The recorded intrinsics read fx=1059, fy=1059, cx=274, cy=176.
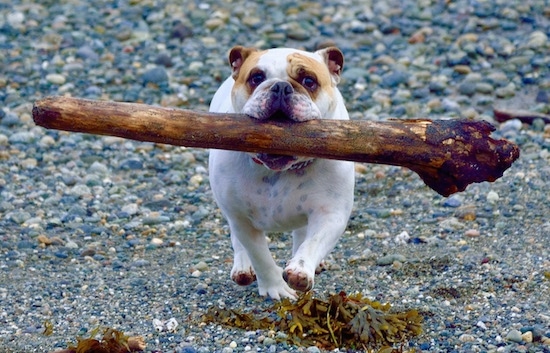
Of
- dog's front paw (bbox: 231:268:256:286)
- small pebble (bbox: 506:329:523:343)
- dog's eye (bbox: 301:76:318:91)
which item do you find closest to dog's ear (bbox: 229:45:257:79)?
dog's eye (bbox: 301:76:318:91)

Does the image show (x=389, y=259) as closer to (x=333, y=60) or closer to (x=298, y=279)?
(x=333, y=60)

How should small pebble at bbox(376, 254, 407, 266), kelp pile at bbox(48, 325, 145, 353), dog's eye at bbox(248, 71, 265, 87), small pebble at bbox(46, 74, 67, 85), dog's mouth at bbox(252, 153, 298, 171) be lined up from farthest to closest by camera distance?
small pebble at bbox(46, 74, 67, 85)
small pebble at bbox(376, 254, 407, 266)
dog's eye at bbox(248, 71, 265, 87)
dog's mouth at bbox(252, 153, 298, 171)
kelp pile at bbox(48, 325, 145, 353)

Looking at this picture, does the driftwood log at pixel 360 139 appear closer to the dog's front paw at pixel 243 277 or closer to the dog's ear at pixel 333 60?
the dog's ear at pixel 333 60

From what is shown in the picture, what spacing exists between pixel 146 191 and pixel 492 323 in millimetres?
3798

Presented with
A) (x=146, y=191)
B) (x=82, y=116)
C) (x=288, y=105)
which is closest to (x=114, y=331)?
(x=82, y=116)

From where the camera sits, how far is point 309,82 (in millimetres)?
5562

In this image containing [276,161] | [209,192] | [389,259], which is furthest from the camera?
[209,192]

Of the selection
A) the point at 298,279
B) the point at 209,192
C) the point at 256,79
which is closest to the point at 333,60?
the point at 256,79

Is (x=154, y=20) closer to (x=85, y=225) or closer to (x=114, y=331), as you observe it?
(x=85, y=225)

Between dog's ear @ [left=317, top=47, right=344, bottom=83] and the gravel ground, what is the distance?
1277 mm

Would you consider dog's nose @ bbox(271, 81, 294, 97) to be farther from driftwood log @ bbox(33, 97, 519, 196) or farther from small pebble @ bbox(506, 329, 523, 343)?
small pebble @ bbox(506, 329, 523, 343)

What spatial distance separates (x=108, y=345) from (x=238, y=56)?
1.81 meters

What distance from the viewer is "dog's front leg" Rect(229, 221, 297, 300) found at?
594 cm

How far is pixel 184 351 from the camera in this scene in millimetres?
5098
